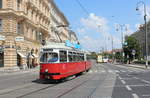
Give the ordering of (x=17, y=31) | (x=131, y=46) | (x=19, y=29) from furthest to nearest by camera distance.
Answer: (x=131, y=46) → (x=19, y=29) → (x=17, y=31)

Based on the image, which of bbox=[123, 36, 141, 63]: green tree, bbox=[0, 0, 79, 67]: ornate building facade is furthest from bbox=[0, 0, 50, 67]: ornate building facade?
bbox=[123, 36, 141, 63]: green tree

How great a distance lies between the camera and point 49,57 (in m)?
17.2

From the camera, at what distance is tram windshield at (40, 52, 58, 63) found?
16983mm

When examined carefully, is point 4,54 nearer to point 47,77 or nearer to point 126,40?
point 47,77

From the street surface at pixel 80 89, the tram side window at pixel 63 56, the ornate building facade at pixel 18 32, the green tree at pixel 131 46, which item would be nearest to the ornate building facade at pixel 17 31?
the ornate building facade at pixel 18 32

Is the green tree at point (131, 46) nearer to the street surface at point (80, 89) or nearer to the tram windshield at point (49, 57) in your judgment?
the street surface at point (80, 89)

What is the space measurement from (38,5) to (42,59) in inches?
1424

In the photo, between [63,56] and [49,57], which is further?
[63,56]

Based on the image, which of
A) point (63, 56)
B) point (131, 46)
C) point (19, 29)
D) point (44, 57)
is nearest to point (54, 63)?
point (44, 57)

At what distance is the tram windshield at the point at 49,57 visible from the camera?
55.7 feet

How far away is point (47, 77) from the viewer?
55.0 feet

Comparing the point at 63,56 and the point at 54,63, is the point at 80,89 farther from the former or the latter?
the point at 63,56

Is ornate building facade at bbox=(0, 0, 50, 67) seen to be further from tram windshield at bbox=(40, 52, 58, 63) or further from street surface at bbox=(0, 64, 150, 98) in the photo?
street surface at bbox=(0, 64, 150, 98)

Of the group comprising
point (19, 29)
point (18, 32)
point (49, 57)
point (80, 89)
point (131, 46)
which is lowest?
point (80, 89)
